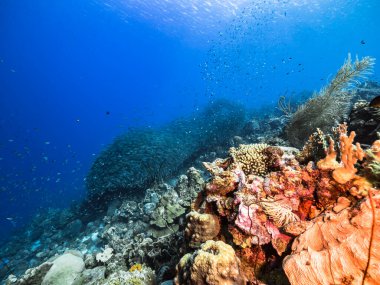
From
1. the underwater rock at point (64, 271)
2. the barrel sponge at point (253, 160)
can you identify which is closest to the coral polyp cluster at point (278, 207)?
the barrel sponge at point (253, 160)

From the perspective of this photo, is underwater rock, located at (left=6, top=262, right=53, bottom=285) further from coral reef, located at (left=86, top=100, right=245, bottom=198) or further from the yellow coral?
the yellow coral

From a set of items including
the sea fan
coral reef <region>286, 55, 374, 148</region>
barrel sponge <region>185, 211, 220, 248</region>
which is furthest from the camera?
coral reef <region>286, 55, 374, 148</region>

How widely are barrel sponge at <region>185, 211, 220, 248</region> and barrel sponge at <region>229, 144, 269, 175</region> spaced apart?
4.09 feet

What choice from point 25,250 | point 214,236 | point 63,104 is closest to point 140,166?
point 25,250

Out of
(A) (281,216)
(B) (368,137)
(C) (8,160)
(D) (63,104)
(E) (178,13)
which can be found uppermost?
(E) (178,13)

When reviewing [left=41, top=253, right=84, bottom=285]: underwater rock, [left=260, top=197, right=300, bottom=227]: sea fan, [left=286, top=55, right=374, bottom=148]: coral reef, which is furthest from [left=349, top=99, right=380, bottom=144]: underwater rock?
[left=41, top=253, right=84, bottom=285]: underwater rock

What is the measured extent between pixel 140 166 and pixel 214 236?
9.04 m

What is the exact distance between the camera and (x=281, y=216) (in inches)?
102

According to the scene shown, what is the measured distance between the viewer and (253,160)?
3906 millimetres

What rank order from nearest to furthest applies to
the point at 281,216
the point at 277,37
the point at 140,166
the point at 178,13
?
the point at 281,216
the point at 140,166
the point at 178,13
the point at 277,37

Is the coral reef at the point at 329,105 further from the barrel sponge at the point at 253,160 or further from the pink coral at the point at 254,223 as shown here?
the pink coral at the point at 254,223

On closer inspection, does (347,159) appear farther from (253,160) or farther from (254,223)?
(253,160)

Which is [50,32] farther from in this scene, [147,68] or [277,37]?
[277,37]

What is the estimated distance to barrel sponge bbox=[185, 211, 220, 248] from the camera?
113 inches
